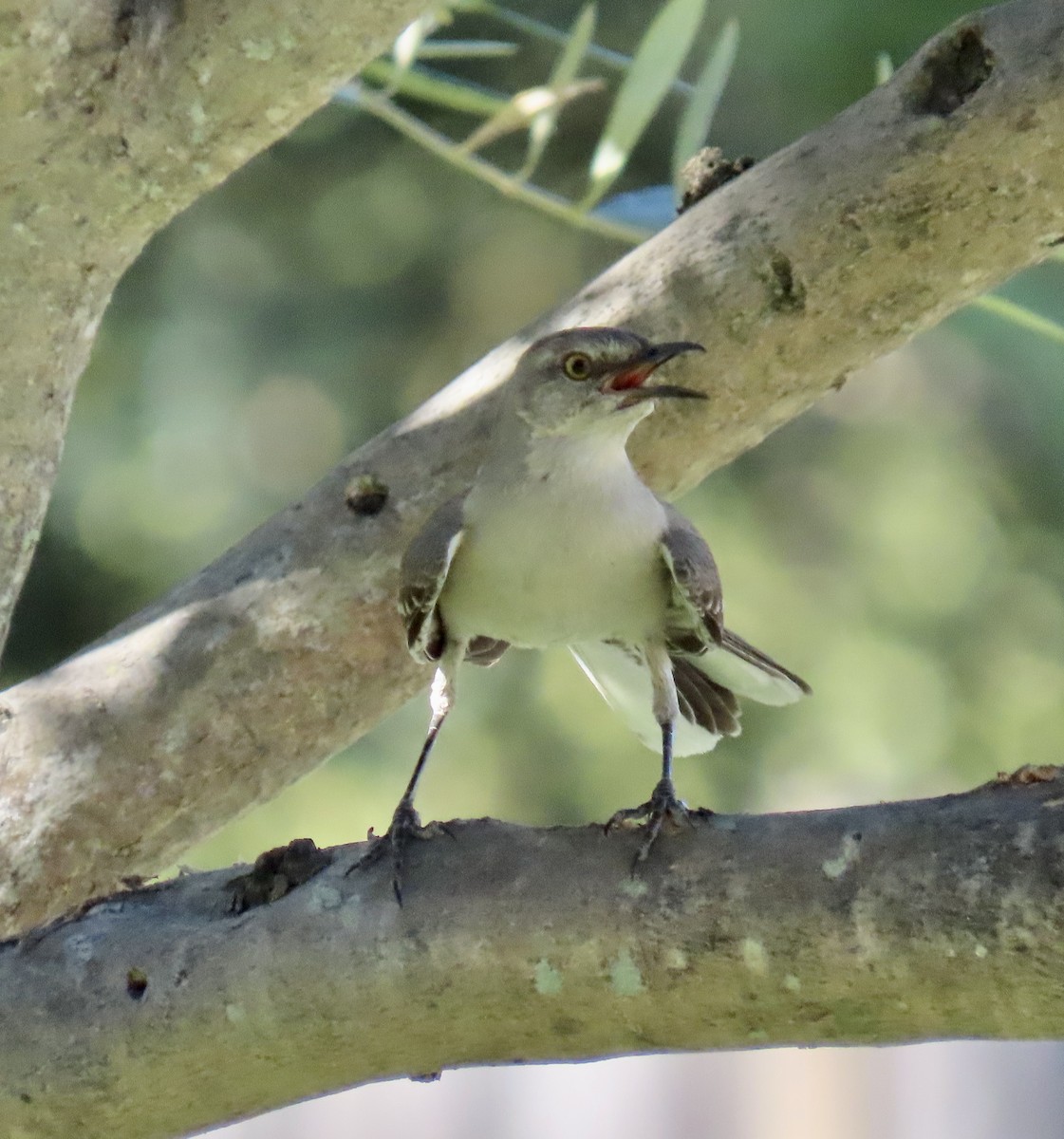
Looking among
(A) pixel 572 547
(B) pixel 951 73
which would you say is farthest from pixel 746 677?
(B) pixel 951 73

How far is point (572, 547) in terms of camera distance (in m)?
3.00

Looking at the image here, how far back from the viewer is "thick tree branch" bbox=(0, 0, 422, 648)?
272 cm

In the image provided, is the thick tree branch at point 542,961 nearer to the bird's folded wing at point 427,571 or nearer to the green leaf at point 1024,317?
the bird's folded wing at point 427,571

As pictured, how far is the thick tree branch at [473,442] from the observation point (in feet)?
9.73

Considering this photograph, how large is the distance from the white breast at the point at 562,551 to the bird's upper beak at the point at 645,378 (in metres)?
0.12

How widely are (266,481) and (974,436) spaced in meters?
3.13

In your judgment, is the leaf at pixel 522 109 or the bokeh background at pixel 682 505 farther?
the bokeh background at pixel 682 505

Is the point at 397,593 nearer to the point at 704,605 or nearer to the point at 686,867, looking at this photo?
the point at 704,605

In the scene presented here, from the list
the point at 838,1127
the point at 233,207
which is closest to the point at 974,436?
the point at 838,1127

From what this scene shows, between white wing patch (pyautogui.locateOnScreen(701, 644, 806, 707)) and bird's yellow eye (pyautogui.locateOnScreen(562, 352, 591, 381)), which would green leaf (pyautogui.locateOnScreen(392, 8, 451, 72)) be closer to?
bird's yellow eye (pyautogui.locateOnScreen(562, 352, 591, 381))

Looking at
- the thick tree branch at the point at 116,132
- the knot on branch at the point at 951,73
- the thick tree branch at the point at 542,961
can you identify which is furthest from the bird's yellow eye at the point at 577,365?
the thick tree branch at the point at 542,961

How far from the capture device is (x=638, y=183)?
6.09 m

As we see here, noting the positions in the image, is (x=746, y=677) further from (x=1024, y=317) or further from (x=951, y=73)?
(x=951, y=73)

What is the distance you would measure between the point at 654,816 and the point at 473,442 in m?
1.33
